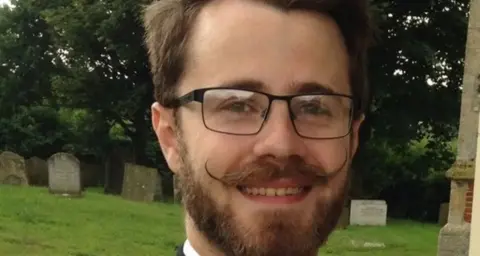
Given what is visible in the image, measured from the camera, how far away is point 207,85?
5.15ft

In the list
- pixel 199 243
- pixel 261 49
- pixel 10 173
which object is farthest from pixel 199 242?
pixel 10 173

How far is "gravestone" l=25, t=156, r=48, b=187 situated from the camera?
71.4 feet

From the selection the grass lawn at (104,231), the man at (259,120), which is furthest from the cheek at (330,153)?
the grass lawn at (104,231)

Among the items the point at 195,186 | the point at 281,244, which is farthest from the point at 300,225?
the point at 195,186

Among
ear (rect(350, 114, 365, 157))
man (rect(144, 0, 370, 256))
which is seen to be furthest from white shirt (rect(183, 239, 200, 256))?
ear (rect(350, 114, 365, 157))

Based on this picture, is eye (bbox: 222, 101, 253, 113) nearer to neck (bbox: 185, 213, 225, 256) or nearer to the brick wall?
neck (bbox: 185, 213, 225, 256)

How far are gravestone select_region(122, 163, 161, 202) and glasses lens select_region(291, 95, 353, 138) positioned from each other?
1579 cm

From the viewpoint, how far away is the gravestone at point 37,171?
21750 mm

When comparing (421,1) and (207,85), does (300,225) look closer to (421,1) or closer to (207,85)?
(207,85)

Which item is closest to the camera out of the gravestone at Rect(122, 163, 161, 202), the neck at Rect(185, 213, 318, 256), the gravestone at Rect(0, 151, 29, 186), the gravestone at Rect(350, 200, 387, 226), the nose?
the nose

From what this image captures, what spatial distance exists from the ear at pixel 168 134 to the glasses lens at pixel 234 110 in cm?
15

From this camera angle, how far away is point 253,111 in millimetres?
1533

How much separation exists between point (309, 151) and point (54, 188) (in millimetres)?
15657

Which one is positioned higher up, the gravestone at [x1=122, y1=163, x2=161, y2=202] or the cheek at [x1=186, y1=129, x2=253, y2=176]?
the cheek at [x1=186, y1=129, x2=253, y2=176]
